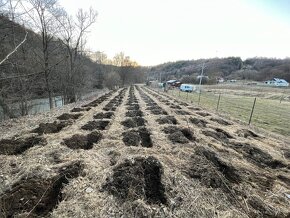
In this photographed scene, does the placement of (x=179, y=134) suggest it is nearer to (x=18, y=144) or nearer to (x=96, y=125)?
(x=96, y=125)

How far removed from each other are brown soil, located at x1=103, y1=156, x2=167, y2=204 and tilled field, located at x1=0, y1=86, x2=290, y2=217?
0.05ft

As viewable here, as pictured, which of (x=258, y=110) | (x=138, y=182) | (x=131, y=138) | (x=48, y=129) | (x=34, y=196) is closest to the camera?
(x=34, y=196)

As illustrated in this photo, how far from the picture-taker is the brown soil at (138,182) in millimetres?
3180

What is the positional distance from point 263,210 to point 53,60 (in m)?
15.6

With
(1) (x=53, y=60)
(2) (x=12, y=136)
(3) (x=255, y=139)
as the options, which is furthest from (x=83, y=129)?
(1) (x=53, y=60)

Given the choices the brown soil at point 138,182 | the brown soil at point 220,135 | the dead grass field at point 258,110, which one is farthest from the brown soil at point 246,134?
the brown soil at point 138,182

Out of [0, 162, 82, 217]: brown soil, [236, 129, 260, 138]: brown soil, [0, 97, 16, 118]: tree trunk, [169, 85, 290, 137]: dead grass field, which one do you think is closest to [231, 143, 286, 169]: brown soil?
[236, 129, 260, 138]: brown soil

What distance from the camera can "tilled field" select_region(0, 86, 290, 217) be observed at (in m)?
A: 2.95

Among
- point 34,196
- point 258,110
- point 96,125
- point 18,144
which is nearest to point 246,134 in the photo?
point 96,125

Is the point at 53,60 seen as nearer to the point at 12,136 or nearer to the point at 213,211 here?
the point at 12,136

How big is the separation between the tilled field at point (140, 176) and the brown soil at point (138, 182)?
0.02 meters

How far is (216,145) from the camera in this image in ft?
18.8

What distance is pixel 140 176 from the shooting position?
371 centimetres

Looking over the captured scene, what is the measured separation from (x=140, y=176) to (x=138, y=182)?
0.69 feet
